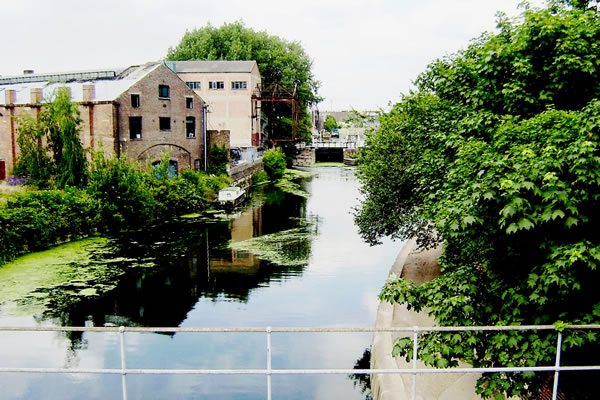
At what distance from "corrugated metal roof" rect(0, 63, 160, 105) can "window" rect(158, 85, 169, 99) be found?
4.94ft

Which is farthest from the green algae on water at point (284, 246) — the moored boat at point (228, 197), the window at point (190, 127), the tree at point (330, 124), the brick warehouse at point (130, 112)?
the tree at point (330, 124)

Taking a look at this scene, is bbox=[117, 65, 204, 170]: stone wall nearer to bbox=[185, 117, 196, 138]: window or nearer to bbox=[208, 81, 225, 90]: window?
bbox=[185, 117, 196, 138]: window

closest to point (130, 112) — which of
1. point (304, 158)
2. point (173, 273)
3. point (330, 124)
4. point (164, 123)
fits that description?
point (164, 123)

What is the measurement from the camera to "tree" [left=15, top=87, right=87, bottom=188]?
96.9ft

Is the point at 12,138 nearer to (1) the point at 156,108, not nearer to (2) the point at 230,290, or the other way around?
(1) the point at 156,108

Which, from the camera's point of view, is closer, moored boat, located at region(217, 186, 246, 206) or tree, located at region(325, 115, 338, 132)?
moored boat, located at region(217, 186, 246, 206)

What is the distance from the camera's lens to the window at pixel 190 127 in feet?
141

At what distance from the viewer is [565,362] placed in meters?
7.09

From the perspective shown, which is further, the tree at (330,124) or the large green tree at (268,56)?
the tree at (330,124)

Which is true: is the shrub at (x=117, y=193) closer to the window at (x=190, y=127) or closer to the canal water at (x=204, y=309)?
the canal water at (x=204, y=309)

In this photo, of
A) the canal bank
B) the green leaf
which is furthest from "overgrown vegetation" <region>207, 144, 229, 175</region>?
the green leaf

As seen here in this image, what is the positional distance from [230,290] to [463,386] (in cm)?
1132

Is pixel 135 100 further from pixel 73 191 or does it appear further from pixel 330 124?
pixel 330 124

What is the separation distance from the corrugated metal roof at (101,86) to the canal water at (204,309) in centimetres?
1301
